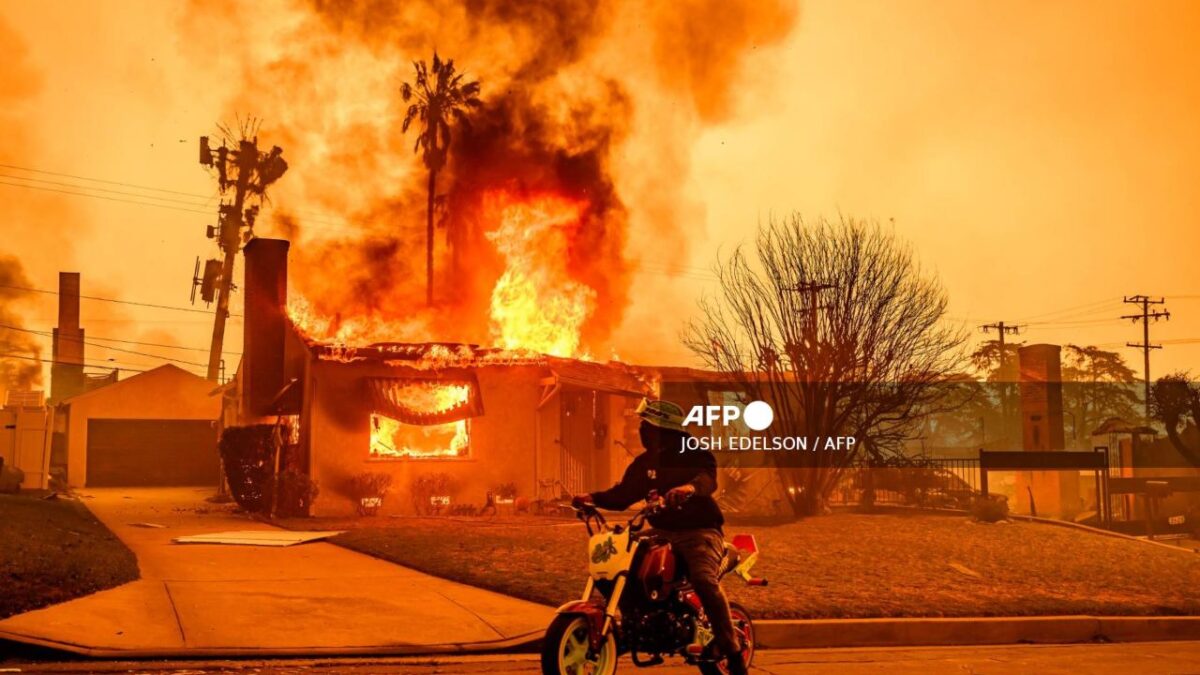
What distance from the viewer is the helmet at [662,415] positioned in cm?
712

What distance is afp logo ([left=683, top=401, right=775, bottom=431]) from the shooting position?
24250 millimetres

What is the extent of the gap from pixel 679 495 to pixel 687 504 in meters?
0.34

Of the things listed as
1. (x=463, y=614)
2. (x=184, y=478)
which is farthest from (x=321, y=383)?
(x=184, y=478)

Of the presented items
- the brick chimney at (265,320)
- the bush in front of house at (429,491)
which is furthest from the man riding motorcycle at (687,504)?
the brick chimney at (265,320)

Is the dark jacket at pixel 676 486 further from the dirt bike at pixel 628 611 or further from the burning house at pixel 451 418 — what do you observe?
the burning house at pixel 451 418

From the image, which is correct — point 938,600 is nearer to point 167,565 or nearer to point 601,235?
point 167,565

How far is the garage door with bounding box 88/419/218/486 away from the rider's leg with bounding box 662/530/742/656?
4004cm

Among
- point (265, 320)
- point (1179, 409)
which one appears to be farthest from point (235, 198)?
point (1179, 409)

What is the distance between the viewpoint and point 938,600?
38.0 feet

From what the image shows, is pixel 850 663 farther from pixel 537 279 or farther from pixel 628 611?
pixel 537 279

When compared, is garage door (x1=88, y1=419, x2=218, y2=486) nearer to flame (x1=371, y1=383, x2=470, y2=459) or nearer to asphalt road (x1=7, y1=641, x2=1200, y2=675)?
flame (x1=371, y1=383, x2=470, y2=459)

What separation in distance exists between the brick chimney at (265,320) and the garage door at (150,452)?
58.4ft

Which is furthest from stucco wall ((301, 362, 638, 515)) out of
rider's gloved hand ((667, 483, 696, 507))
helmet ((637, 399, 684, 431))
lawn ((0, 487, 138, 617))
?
rider's gloved hand ((667, 483, 696, 507))

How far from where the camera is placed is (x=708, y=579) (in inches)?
273
